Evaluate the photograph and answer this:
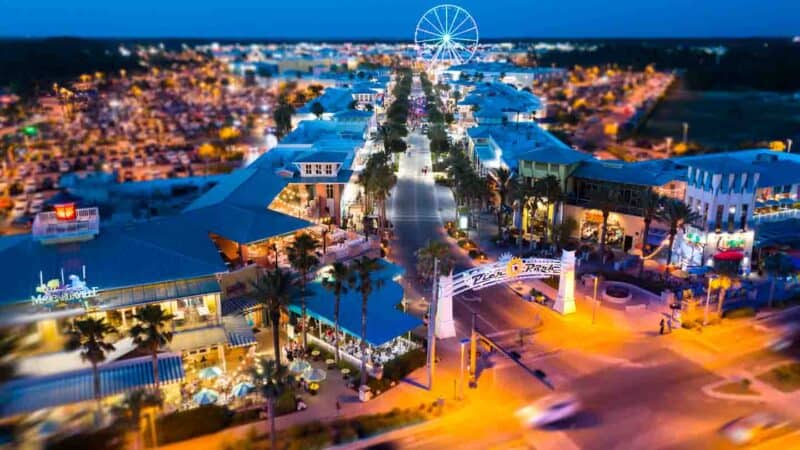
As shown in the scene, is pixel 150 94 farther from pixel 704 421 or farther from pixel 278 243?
pixel 704 421

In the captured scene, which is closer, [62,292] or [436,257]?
[62,292]

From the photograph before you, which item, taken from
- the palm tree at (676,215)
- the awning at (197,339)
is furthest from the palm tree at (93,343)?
the palm tree at (676,215)

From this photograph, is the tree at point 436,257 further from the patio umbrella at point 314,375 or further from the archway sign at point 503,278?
the patio umbrella at point 314,375

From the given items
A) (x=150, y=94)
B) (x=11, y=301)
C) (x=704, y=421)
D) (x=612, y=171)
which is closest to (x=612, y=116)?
(x=612, y=171)

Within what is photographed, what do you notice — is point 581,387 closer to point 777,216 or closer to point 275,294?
point 275,294

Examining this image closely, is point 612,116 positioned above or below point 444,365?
above

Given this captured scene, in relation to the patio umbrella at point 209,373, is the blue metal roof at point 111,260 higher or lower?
higher

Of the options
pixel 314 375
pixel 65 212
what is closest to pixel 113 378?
pixel 314 375
